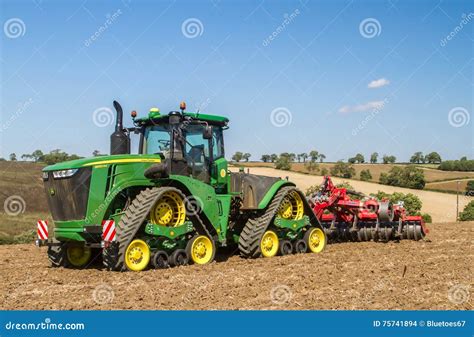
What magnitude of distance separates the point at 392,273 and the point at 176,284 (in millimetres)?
3423

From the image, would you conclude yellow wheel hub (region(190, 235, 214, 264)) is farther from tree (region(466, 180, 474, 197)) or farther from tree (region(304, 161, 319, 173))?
tree (region(304, 161, 319, 173))

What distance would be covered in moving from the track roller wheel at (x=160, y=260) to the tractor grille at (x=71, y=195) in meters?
1.33

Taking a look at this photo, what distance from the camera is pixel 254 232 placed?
437 inches

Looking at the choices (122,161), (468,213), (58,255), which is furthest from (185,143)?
(468,213)

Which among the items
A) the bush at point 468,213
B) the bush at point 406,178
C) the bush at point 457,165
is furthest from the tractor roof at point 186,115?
the bush at point 457,165

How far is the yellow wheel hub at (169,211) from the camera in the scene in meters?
9.47

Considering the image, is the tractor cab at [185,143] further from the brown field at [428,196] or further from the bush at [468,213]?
the bush at [468,213]

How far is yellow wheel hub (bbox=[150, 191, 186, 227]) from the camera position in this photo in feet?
31.1

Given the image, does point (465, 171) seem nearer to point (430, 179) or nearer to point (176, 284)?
point (430, 179)

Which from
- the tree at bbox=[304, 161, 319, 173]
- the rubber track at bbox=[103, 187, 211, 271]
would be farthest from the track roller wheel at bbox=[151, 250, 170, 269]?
the tree at bbox=[304, 161, 319, 173]

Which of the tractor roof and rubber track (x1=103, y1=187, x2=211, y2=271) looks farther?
the tractor roof

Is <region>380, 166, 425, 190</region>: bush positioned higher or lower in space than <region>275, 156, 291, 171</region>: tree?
lower

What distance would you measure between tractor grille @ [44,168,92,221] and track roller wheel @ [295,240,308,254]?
4.75m

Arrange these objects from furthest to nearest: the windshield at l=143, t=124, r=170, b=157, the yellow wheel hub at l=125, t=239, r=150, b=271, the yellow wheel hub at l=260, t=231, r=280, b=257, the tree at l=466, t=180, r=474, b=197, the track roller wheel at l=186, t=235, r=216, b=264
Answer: the tree at l=466, t=180, r=474, b=197, the yellow wheel hub at l=260, t=231, r=280, b=257, the windshield at l=143, t=124, r=170, b=157, the track roller wheel at l=186, t=235, r=216, b=264, the yellow wheel hub at l=125, t=239, r=150, b=271
